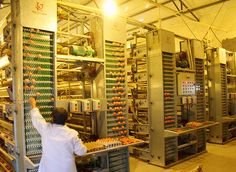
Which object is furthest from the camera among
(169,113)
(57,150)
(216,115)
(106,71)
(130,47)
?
(216,115)

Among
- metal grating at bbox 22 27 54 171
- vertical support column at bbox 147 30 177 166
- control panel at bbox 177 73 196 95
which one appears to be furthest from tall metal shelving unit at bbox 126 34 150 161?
metal grating at bbox 22 27 54 171

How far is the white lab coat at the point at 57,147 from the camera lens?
2.30m

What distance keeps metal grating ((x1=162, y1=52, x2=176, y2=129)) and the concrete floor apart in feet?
2.60

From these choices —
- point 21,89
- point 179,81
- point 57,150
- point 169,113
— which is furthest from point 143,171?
point 21,89

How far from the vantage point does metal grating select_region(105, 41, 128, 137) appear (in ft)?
11.2

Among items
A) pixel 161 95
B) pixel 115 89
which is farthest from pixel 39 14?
pixel 161 95

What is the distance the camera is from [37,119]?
2430mm

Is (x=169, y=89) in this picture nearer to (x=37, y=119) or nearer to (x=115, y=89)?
(x=115, y=89)

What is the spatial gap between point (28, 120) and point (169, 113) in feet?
9.25

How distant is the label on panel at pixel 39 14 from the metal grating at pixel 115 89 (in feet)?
3.01

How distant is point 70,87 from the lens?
4508mm

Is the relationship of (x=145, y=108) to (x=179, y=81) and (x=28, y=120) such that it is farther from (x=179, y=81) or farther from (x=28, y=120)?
(x=28, y=120)

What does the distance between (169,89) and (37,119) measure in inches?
114

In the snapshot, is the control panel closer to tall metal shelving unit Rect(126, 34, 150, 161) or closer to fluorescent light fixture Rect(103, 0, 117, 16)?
tall metal shelving unit Rect(126, 34, 150, 161)
